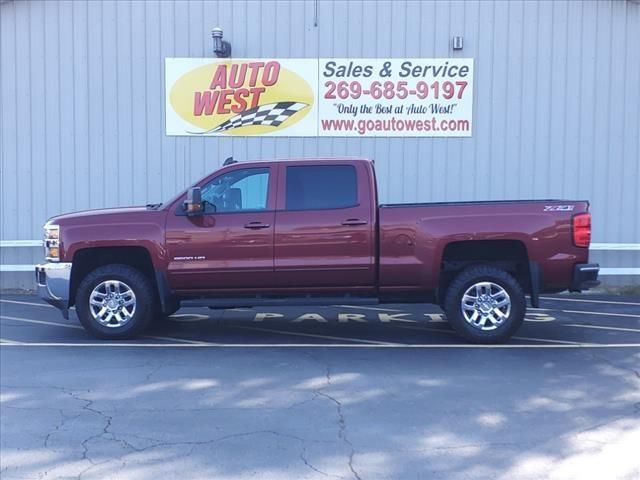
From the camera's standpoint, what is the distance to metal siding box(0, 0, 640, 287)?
535 inches

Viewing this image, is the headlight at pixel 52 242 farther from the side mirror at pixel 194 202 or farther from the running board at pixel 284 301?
the running board at pixel 284 301

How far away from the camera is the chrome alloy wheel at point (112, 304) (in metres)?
8.95

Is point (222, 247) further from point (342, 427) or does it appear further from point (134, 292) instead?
point (342, 427)

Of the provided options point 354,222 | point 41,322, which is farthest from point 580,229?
point 41,322

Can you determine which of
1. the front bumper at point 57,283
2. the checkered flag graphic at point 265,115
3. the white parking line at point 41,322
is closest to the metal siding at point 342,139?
the checkered flag graphic at point 265,115

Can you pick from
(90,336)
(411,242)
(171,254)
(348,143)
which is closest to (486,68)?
(348,143)

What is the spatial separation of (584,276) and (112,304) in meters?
5.27

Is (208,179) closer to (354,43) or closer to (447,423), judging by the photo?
(447,423)

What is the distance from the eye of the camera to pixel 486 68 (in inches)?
537

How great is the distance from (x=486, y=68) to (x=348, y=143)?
2.72m

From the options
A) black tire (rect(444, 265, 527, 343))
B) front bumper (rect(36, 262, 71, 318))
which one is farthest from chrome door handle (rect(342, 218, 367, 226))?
front bumper (rect(36, 262, 71, 318))

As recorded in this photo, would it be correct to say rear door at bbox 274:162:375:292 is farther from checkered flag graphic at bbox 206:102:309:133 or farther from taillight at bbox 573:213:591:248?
checkered flag graphic at bbox 206:102:309:133

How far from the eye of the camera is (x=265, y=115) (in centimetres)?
1379

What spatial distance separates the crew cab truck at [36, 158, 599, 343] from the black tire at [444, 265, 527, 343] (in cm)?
1
